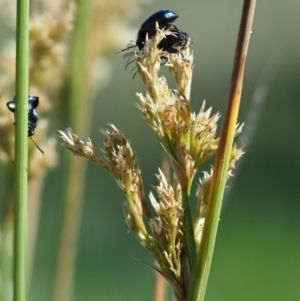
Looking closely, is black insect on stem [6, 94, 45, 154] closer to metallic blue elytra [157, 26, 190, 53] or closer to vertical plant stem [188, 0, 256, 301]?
metallic blue elytra [157, 26, 190, 53]

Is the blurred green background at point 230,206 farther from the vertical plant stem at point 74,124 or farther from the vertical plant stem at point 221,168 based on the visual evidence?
the vertical plant stem at point 221,168

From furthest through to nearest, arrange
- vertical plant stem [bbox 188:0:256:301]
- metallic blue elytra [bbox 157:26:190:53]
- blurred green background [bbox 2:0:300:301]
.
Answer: blurred green background [bbox 2:0:300:301] < metallic blue elytra [bbox 157:26:190:53] < vertical plant stem [bbox 188:0:256:301]

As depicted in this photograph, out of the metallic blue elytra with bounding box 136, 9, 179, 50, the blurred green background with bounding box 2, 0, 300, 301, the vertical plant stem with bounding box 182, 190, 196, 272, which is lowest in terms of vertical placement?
the vertical plant stem with bounding box 182, 190, 196, 272

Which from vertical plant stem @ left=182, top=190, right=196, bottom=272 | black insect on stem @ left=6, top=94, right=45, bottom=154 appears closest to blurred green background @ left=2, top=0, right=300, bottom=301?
black insect on stem @ left=6, top=94, right=45, bottom=154

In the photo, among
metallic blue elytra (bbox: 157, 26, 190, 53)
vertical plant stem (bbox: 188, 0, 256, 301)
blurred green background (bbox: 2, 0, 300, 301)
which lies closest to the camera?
vertical plant stem (bbox: 188, 0, 256, 301)

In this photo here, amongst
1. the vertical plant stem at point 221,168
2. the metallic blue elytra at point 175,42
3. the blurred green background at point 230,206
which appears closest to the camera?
the vertical plant stem at point 221,168

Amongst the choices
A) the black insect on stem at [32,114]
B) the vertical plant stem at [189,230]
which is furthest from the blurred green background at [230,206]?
the vertical plant stem at [189,230]

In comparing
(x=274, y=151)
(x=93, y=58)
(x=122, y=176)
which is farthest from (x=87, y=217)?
(x=122, y=176)
